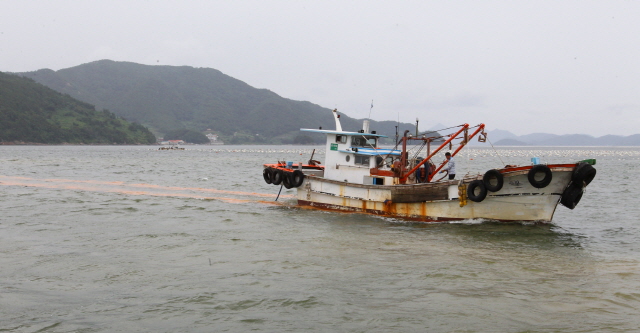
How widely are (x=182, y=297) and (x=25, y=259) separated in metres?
5.37

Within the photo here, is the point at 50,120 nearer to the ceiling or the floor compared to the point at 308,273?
nearer to the ceiling

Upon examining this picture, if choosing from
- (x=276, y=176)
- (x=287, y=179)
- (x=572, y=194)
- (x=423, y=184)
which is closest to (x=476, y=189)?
(x=423, y=184)

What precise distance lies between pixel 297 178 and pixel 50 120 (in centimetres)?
17224

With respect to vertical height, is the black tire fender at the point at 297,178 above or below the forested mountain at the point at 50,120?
below

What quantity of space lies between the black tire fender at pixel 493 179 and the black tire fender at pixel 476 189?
0.49 ft

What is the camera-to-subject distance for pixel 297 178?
22.3 metres

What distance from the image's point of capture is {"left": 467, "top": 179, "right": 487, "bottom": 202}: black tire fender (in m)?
16.6

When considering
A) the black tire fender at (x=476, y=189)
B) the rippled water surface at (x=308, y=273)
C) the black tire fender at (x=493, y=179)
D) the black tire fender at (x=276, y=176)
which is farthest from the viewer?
the black tire fender at (x=276, y=176)

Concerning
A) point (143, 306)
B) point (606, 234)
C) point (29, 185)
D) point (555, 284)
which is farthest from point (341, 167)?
point (29, 185)

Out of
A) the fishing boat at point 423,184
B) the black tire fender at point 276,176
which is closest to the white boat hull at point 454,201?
the fishing boat at point 423,184

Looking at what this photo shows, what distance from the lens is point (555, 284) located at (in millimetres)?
10391

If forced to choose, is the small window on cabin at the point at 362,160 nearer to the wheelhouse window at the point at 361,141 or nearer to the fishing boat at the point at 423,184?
the fishing boat at the point at 423,184

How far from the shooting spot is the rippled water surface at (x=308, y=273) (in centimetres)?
839

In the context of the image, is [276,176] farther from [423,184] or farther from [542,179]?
[542,179]
